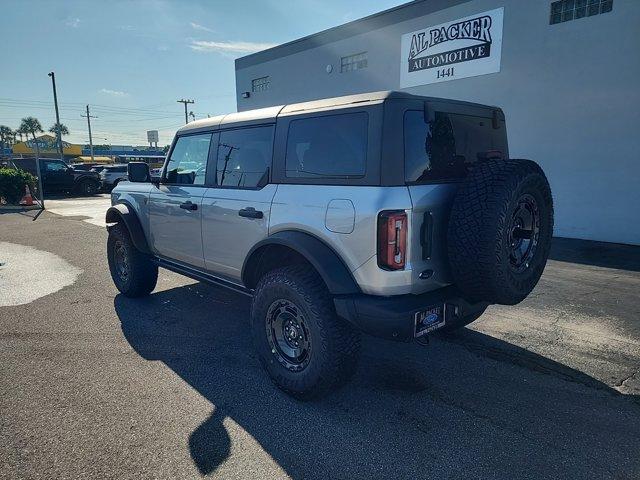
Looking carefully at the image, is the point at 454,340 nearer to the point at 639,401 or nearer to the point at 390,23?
the point at 639,401

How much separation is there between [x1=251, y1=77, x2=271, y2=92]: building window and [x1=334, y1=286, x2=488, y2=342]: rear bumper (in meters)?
16.3

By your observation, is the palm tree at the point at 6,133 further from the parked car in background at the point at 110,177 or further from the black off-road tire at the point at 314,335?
the black off-road tire at the point at 314,335

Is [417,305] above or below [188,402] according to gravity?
above

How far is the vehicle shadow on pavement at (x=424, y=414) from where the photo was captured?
2.24 meters

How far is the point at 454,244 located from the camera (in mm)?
2498

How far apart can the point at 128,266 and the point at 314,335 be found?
10.6 feet

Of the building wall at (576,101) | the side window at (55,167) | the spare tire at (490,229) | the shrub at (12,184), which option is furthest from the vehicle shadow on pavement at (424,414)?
the side window at (55,167)

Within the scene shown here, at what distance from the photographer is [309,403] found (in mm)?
2852

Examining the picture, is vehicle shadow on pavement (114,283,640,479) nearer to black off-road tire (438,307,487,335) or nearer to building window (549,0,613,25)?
black off-road tire (438,307,487,335)

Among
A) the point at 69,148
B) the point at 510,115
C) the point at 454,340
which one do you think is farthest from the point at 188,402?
the point at 69,148

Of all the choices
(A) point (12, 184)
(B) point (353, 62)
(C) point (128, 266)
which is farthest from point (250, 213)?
(A) point (12, 184)

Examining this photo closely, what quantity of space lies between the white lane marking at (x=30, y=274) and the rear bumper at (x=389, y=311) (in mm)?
4480

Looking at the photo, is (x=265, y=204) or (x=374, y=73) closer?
(x=265, y=204)

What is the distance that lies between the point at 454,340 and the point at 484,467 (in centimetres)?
171
